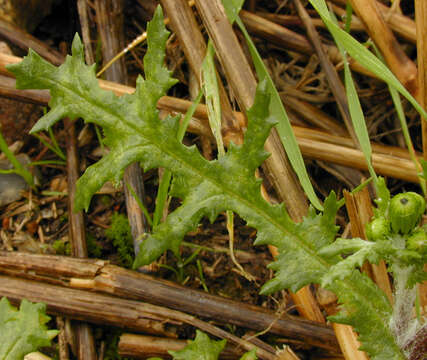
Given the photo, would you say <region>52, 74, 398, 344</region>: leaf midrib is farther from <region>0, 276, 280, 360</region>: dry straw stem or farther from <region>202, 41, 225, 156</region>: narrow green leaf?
<region>0, 276, 280, 360</region>: dry straw stem

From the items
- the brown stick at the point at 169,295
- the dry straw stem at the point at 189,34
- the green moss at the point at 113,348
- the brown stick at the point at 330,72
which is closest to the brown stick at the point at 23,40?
the dry straw stem at the point at 189,34

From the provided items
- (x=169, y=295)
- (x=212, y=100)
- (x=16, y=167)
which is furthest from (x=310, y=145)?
(x=16, y=167)

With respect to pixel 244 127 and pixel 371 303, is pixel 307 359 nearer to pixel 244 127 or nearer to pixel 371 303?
pixel 371 303

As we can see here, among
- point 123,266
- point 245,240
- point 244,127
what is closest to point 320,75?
point 244,127

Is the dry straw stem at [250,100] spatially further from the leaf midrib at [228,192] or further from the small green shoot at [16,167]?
the small green shoot at [16,167]

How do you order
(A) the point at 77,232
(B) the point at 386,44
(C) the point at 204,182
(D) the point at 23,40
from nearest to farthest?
(C) the point at 204,182, (B) the point at 386,44, (A) the point at 77,232, (D) the point at 23,40

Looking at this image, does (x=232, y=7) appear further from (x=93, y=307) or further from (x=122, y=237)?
(x=93, y=307)
